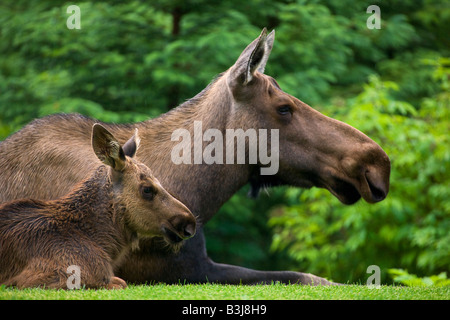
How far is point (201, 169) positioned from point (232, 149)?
0.38 meters

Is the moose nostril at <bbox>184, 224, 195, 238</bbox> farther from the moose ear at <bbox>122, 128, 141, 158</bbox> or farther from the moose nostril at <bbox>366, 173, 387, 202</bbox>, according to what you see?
the moose nostril at <bbox>366, 173, 387, 202</bbox>

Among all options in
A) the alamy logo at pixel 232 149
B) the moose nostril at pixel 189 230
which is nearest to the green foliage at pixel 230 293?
the moose nostril at pixel 189 230

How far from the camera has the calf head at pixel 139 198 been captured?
6004 mm

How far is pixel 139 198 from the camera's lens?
20.1 ft

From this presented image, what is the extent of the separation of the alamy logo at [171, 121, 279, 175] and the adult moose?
6 centimetres

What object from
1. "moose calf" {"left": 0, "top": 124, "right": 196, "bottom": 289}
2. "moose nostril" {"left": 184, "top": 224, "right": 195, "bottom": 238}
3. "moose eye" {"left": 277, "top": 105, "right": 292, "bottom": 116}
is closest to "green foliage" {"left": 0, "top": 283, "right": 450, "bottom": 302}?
"moose calf" {"left": 0, "top": 124, "right": 196, "bottom": 289}

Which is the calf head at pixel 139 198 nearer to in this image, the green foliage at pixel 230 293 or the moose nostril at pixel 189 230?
the moose nostril at pixel 189 230

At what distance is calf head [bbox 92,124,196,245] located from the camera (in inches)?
236

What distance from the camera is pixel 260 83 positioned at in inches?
265

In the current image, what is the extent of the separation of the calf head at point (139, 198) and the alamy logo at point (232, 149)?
673 millimetres
